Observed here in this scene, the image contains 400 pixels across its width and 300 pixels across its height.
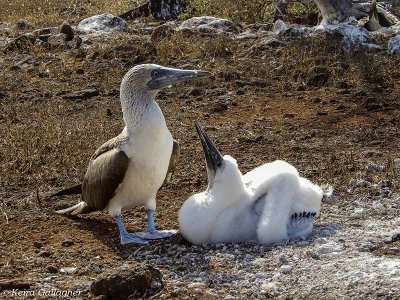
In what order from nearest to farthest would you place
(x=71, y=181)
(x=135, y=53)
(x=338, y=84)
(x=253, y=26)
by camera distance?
(x=71, y=181) → (x=338, y=84) → (x=135, y=53) → (x=253, y=26)

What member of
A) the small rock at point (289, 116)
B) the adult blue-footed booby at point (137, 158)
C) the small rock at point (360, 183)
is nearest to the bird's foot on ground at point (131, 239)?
the adult blue-footed booby at point (137, 158)

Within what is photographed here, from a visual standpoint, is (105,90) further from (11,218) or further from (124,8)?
(124,8)

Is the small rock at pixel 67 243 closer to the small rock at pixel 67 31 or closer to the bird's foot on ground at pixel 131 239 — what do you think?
the bird's foot on ground at pixel 131 239

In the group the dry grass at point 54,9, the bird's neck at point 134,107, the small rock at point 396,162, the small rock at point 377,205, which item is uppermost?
the bird's neck at point 134,107

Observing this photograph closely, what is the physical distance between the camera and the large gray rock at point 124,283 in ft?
15.1

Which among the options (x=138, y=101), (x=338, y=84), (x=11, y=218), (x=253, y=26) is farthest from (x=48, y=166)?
(x=253, y=26)

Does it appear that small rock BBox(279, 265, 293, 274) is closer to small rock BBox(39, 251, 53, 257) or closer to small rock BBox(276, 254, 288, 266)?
small rock BBox(276, 254, 288, 266)

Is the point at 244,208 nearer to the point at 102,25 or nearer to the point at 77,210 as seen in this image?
the point at 77,210

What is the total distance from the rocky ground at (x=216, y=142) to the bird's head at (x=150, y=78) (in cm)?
93

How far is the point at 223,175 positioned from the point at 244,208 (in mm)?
237

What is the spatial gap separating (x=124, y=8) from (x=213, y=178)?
10.3 metres

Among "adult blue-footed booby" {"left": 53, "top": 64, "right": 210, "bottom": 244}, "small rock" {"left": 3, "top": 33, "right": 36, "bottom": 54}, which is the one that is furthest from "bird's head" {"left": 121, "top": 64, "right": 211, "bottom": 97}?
"small rock" {"left": 3, "top": 33, "right": 36, "bottom": 54}

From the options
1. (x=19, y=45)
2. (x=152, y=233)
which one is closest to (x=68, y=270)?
(x=152, y=233)

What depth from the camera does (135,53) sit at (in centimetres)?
1101
